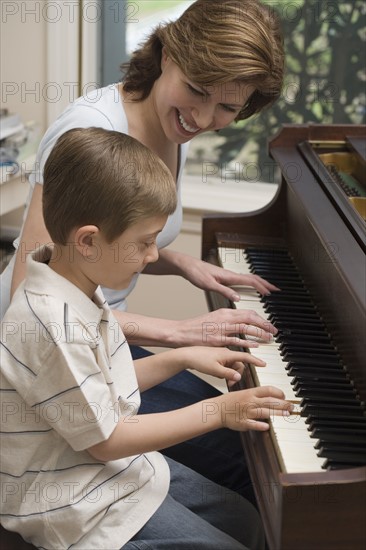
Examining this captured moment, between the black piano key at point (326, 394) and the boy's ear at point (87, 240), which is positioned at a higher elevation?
the boy's ear at point (87, 240)

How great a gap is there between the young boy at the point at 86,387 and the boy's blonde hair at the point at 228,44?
1.35 feet

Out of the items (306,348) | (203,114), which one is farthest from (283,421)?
(203,114)

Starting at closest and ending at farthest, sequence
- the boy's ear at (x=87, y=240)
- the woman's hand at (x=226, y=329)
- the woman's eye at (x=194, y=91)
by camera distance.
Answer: the boy's ear at (x=87, y=240)
the woman's hand at (x=226, y=329)
the woman's eye at (x=194, y=91)

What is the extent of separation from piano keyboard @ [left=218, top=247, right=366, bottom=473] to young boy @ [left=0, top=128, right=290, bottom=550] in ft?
0.20

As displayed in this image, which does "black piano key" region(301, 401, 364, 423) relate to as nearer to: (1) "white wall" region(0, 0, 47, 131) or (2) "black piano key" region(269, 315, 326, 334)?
(2) "black piano key" region(269, 315, 326, 334)

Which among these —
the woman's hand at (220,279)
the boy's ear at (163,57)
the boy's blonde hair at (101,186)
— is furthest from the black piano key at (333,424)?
the boy's ear at (163,57)

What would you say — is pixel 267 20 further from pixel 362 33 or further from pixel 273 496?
pixel 362 33

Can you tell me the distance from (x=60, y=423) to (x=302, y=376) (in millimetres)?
462

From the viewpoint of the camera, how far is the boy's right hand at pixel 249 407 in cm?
142

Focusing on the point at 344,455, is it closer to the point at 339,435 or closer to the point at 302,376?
the point at 339,435

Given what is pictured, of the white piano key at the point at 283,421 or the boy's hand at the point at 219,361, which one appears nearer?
the white piano key at the point at 283,421

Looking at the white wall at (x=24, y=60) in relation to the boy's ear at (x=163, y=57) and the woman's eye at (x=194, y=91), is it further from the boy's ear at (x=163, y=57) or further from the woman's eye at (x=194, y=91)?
the woman's eye at (x=194, y=91)

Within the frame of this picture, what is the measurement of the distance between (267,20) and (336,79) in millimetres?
1374

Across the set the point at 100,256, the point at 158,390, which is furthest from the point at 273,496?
the point at 158,390
